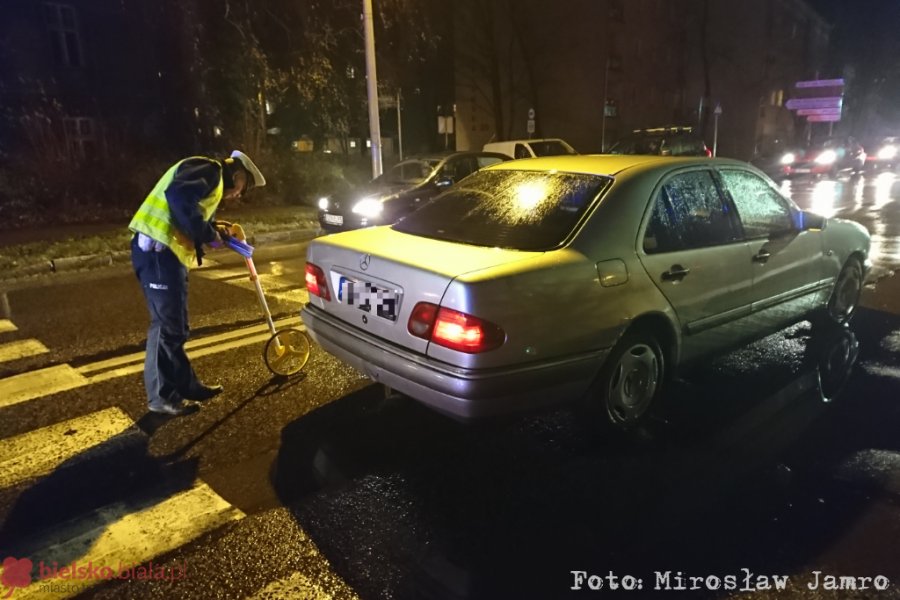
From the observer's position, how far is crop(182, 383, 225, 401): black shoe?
168 inches

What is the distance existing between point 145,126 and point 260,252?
1140cm

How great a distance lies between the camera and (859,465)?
3500mm


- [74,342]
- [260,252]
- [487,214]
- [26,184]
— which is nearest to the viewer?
[487,214]

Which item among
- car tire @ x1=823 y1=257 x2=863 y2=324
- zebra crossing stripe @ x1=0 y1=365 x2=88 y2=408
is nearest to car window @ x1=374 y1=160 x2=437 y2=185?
car tire @ x1=823 y1=257 x2=863 y2=324

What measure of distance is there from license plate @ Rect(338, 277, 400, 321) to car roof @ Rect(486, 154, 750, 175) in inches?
55.9

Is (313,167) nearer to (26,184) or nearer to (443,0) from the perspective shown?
(26,184)

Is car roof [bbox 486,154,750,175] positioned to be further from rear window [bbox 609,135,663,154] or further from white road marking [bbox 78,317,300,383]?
rear window [bbox 609,135,663,154]

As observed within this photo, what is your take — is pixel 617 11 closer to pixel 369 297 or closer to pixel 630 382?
pixel 630 382

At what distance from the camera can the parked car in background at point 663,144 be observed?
17641mm

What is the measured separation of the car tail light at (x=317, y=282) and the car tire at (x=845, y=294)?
4.25 metres

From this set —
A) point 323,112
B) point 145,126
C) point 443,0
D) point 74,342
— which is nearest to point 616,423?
point 74,342

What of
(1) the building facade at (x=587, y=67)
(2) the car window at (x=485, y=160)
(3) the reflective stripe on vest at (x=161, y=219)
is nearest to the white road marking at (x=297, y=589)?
(3) the reflective stripe on vest at (x=161, y=219)

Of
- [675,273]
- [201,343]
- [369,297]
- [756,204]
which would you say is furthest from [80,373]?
[756,204]

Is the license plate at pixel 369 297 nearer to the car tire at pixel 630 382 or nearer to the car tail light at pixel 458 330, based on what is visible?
the car tail light at pixel 458 330
